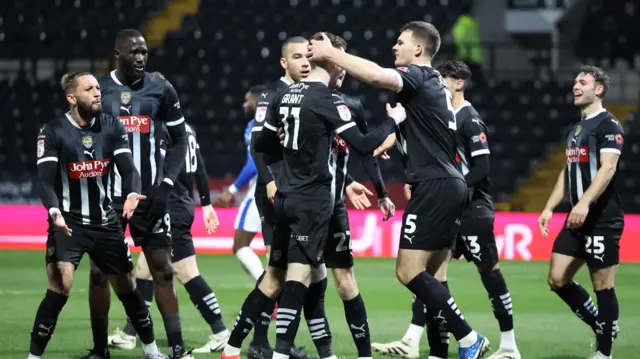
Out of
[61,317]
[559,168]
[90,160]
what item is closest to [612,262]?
[90,160]

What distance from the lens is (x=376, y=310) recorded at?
10.6 meters

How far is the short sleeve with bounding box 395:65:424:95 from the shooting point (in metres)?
6.54

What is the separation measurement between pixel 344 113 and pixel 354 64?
1.13ft

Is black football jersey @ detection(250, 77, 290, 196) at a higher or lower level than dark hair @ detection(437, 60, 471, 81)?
lower

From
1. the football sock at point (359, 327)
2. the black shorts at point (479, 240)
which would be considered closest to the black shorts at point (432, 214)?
the football sock at point (359, 327)

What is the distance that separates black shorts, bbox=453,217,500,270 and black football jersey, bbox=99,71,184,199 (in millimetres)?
2175

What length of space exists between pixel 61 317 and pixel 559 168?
11.3 meters

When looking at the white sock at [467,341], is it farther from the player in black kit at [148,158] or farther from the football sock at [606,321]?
the player in black kit at [148,158]

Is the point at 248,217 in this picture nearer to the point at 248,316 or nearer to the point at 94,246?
the point at 94,246

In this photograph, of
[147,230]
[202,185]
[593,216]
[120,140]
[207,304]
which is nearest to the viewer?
[120,140]

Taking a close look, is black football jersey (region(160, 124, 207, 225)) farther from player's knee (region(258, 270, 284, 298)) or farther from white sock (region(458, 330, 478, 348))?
white sock (region(458, 330, 478, 348))

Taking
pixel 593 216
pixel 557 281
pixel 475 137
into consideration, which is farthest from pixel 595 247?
pixel 475 137

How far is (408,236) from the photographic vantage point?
673cm

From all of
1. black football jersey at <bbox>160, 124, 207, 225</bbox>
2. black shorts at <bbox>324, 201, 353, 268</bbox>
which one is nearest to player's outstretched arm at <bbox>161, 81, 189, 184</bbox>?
black football jersey at <bbox>160, 124, 207, 225</bbox>
